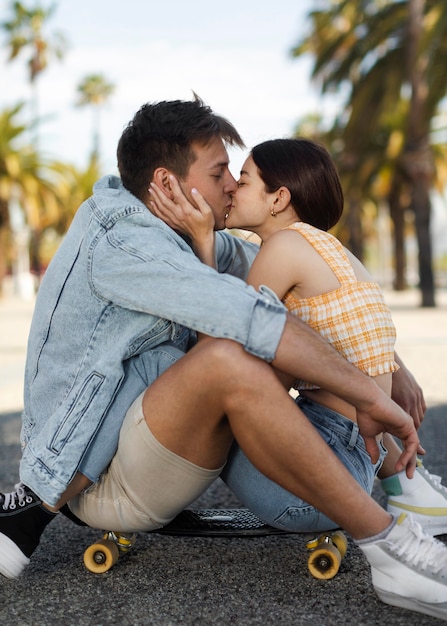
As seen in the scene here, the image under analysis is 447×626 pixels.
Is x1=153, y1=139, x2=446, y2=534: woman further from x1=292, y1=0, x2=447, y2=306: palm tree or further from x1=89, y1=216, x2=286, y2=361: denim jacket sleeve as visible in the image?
x1=292, y1=0, x2=447, y2=306: palm tree

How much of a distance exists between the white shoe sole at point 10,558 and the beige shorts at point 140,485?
0.71 feet

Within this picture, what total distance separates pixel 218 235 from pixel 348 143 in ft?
58.2

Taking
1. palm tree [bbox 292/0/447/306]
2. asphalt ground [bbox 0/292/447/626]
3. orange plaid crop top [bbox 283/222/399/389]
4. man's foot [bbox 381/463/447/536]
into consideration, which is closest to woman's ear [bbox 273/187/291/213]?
orange plaid crop top [bbox 283/222/399/389]

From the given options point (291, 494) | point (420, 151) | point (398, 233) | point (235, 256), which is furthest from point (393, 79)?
point (291, 494)

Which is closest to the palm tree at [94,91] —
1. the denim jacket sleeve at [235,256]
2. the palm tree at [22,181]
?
the palm tree at [22,181]

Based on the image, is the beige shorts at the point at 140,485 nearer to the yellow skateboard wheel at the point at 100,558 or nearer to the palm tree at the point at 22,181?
the yellow skateboard wheel at the point at 100,558

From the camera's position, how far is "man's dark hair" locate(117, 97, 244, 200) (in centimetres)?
245

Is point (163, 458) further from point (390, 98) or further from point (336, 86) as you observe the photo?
point (336, 86)

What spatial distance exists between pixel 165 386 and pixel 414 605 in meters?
0.88

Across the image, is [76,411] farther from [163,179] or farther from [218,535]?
[163,179]

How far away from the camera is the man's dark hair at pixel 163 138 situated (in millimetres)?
2445

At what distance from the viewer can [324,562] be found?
229 centimetres

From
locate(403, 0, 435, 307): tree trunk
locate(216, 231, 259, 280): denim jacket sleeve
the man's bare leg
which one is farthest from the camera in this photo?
locate(403, 0, 435, 307): tree trunk

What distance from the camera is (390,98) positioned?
19.0 m
